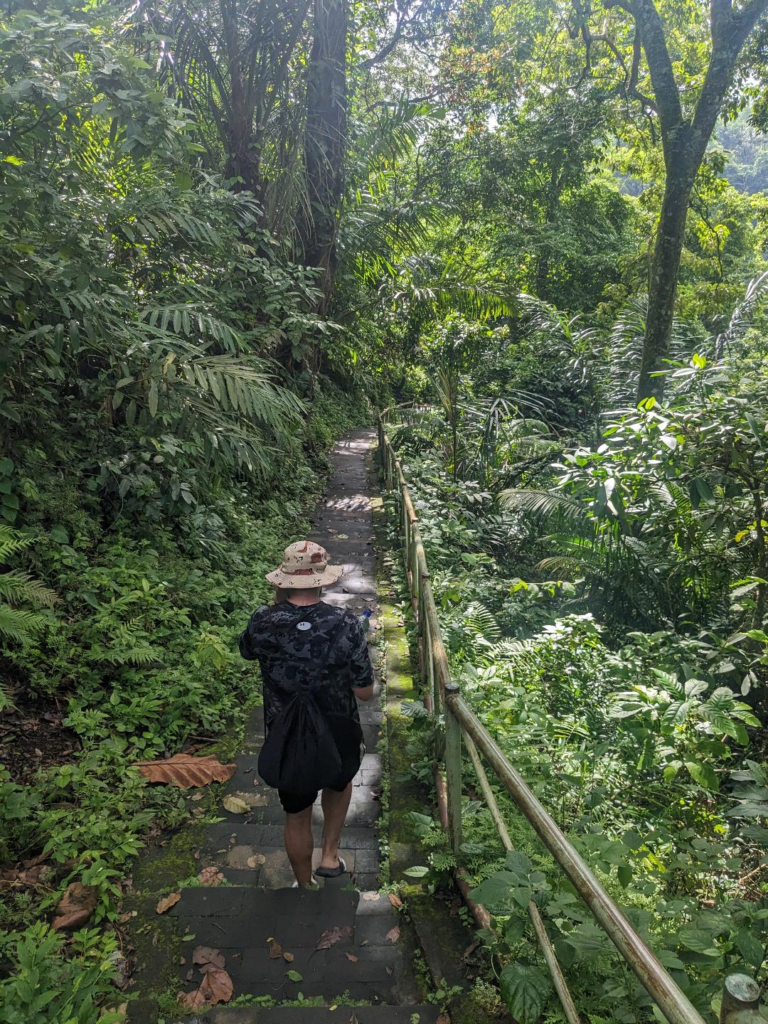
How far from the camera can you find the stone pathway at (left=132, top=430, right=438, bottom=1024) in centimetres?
239

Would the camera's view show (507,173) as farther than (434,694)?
Yes

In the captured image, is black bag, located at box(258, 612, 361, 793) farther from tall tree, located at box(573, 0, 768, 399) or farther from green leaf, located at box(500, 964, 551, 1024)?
tall tree, located at box(573, 0, 768, 399)

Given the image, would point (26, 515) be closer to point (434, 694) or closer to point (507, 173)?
point (434, 694)

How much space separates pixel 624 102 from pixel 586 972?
14648 mm

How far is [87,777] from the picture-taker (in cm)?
351

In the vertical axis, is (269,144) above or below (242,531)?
above

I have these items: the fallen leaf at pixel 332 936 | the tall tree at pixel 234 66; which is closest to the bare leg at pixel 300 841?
the fallen leaf at pixel 332 936

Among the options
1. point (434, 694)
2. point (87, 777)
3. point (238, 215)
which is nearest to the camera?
point (87, 777)

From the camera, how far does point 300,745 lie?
278 cm

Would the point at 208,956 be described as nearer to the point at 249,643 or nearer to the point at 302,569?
the point at 249,643

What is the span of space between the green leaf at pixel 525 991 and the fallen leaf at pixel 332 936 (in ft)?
3.18

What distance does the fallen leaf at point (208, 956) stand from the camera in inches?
103

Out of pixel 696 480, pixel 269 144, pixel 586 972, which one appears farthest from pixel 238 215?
pixel 586 972

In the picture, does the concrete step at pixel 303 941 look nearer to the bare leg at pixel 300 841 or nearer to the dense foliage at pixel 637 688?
the bare leg at pixel 300 841
